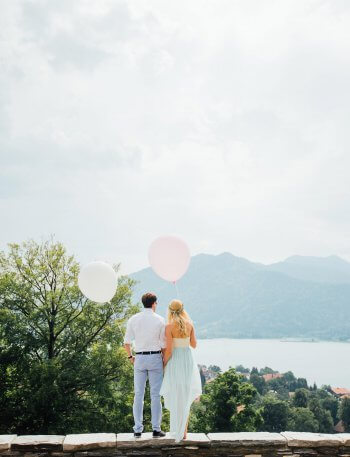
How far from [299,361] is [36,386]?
191888 millimetres

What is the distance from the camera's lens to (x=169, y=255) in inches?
248

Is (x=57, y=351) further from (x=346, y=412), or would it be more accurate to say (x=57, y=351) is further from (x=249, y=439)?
(x=346, y=412)

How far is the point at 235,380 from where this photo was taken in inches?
1093

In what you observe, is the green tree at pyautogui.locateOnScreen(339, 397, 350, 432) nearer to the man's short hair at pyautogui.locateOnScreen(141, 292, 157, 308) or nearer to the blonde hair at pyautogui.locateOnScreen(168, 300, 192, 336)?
the blonde hair at pyautogui.locateOnScreen(168, 300, 192, 336)

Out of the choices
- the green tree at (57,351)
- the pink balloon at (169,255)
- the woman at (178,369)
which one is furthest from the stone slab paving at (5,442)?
the green tree at (57,351)

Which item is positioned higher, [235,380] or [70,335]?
[70,335]

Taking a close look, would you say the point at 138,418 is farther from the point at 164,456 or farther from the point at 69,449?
the point at 69,449

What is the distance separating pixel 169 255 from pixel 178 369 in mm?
1736

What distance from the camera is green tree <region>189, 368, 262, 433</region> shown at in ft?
86.1

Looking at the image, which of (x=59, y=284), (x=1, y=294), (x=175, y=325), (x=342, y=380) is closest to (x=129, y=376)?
(x=59, y=284)

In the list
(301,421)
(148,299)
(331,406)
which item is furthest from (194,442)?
(331,406)

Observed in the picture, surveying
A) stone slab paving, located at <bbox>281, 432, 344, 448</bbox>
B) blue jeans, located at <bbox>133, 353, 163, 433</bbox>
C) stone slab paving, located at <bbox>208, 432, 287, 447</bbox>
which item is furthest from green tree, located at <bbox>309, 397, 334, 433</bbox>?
blue jeans, located at <bbox>133, 353, 163, 433</bbox>

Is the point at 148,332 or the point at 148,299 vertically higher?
the point at 148,299

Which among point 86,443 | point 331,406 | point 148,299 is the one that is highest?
point 148,299
